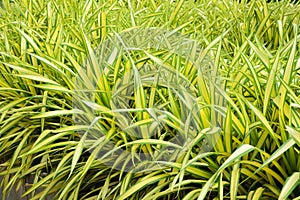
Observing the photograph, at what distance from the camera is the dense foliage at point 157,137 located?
149cm

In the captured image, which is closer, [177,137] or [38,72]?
[177,137]

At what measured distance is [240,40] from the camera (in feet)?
9.48

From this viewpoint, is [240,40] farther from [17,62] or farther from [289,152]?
[289,152]

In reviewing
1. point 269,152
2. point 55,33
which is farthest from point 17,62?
point 269,152

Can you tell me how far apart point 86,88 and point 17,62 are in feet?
1.36

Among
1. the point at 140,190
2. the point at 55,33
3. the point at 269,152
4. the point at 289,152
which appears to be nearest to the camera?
the point at 289,152

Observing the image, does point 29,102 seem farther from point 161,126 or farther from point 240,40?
point 240,40

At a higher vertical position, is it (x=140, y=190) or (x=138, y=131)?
(x=138, y=131)

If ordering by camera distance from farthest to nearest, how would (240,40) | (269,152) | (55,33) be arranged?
1. (240,40)
2. (55,33)
3. (269,152)

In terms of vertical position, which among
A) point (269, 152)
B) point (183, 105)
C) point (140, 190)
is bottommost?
point (140, 190)

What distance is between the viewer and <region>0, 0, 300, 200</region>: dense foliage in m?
1.49

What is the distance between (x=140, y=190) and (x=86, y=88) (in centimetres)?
46

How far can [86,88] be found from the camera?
1.97 m

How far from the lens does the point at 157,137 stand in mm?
1778
